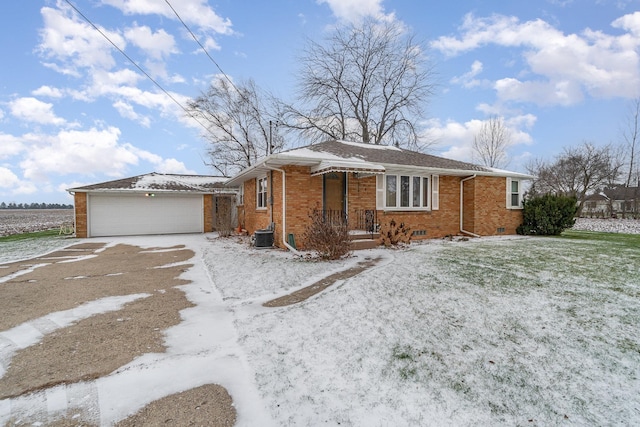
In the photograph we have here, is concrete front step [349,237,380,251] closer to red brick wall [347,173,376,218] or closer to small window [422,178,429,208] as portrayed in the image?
red brick wall [347,173,376,218]

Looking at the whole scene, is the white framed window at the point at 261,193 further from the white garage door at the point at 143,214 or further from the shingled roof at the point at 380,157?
the white garage door at the point at 143,214

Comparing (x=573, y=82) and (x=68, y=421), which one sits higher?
(x=573, y=82)

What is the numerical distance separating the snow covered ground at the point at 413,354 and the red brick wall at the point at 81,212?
46.3ft

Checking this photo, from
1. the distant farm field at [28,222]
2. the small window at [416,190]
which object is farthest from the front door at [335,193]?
the distant farm field at [28,222]

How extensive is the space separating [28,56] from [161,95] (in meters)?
3.93

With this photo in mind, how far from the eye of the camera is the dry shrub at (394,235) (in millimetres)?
10359

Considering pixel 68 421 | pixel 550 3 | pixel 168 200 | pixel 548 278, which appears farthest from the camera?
pixel 168 200

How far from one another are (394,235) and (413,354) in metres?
7.59

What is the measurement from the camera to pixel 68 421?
2229mm

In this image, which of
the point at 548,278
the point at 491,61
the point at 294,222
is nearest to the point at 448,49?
the point at 491,61

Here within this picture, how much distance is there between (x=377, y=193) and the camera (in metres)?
11.2

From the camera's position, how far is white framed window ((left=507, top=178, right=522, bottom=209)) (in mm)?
13875

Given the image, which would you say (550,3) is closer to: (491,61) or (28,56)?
(491,61)

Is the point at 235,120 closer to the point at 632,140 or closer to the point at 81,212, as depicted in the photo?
the point at 81,212
